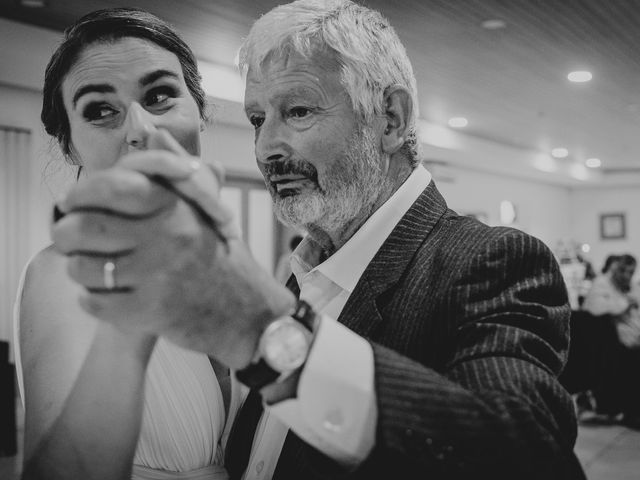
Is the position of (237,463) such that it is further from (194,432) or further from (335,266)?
(335,266)

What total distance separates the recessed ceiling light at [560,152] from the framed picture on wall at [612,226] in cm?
484

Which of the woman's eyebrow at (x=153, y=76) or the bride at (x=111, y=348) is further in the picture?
the woman's eyebrow at (x=153, y=76)

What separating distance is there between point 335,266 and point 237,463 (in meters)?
0.39

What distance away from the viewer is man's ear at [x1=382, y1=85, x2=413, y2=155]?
1326mm

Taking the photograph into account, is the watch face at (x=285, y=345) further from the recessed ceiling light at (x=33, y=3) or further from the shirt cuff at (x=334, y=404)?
the recessed ceiling light at (x=33, y=3)

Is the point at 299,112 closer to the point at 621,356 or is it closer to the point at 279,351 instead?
the point at 279,351

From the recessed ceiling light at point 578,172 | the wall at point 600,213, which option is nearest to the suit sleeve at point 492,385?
the recessed ceiling light at point 578,172

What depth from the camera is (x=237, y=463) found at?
3.61 ft

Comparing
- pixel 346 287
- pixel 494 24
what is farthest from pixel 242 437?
pixel 494 24

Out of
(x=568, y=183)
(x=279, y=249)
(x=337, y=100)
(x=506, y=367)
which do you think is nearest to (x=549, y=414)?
(x=506, y=367)

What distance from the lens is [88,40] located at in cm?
110

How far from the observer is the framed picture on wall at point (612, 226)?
16.9m

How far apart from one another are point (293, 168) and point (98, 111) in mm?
397

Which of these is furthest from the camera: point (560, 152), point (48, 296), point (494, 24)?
point (560, 152)
